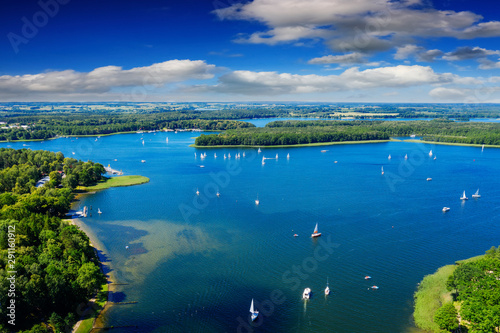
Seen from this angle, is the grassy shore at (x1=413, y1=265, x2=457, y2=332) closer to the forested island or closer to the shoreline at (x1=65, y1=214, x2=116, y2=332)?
the forested island

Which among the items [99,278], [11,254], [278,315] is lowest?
[278,315]

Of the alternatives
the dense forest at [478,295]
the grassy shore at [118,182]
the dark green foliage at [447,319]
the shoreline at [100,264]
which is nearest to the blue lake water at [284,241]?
the shoreline at [100,264]

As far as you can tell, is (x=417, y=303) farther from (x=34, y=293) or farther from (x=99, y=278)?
(x=34, y=293)

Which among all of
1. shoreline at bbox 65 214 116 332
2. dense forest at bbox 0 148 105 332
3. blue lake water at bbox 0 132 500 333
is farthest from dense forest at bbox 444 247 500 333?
dense forest at bbox 0 148 105 332

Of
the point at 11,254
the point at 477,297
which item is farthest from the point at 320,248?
the point at 11,254

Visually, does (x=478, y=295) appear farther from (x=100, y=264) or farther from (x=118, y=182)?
(x=118, y=182)
